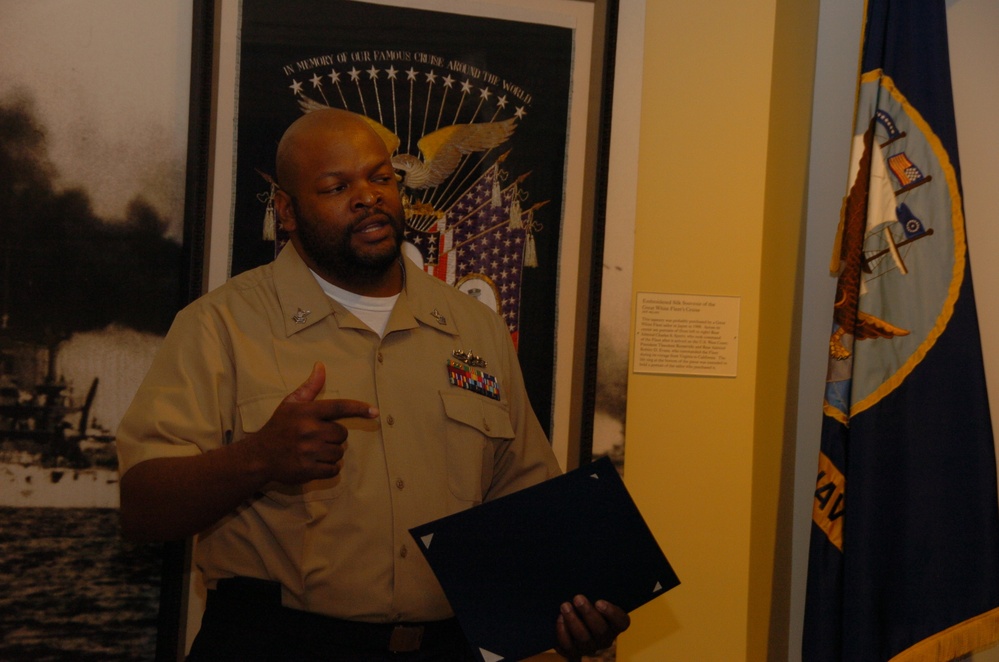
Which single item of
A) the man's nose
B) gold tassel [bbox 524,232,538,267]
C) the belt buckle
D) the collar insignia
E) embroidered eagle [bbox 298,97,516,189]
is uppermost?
embroidered eagle [bbox 298,97,516,189]

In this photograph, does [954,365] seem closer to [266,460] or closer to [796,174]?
[796,174]

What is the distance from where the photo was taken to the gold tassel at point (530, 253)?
2.27 meters

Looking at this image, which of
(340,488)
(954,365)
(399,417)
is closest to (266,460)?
(340,488)

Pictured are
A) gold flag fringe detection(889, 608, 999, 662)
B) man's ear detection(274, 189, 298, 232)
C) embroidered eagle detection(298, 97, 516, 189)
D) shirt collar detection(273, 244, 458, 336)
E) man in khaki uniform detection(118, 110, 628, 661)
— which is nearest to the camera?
man in khaki uniform detection(118, 110, 628, 661)

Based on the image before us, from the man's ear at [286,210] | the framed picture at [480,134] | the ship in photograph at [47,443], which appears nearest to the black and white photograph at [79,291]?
the ship in photograph at [47,443]

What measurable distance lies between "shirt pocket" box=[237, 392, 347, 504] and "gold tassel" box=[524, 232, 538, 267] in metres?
0.86

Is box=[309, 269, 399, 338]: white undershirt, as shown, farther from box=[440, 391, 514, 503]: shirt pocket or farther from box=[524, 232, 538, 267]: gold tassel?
box=[524, 232, 538, 267]: gold tassel

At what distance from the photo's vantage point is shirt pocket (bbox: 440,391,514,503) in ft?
5.82

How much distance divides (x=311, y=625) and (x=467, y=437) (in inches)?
18.9

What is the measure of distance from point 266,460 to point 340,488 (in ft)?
0.99

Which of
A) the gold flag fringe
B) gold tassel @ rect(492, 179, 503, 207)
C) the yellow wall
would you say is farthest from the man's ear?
the gold flag fringe

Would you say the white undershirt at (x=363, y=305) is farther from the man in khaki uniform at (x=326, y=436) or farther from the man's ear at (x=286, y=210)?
the man's ear at (x=286, y=210)

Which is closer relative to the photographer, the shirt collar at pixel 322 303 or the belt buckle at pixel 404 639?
the belt buckle at pixel 404 639

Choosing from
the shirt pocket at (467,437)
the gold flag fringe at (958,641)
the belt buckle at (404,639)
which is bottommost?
the gold flag fringe at (958,641)
